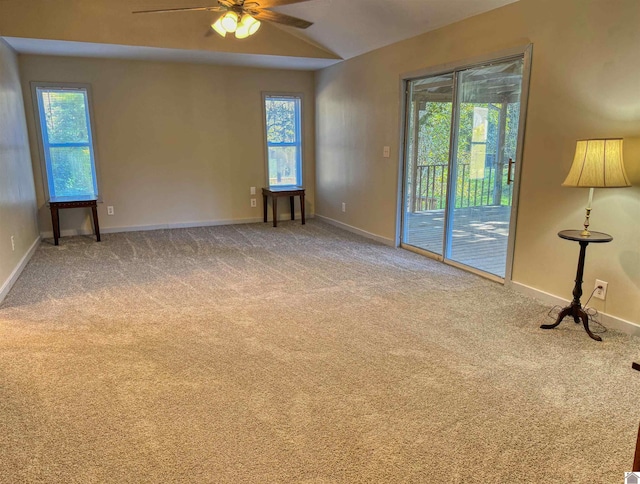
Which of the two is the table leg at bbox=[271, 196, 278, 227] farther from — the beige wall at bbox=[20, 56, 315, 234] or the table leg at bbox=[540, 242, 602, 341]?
the table leg at bbox=[540, 242, 602, 341]

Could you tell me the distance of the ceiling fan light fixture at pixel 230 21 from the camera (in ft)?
10.4

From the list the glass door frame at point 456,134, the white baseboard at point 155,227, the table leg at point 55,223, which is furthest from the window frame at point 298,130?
the table leg at point 55,223

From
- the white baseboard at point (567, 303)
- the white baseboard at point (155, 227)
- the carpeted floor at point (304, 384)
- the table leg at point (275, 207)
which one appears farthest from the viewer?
the table leg at point (275, 207)

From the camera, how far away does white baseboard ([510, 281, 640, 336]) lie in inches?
110

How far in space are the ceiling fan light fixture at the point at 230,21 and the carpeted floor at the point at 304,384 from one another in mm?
2080

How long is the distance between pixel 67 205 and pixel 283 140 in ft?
10.3

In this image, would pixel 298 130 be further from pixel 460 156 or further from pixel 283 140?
pixel 460 156

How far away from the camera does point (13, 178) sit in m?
4.28

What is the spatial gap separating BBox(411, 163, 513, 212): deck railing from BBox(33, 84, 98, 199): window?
413 cm

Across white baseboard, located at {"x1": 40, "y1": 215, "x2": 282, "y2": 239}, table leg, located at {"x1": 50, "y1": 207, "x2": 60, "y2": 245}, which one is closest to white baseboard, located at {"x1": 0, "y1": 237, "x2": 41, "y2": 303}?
table leg, located at {"x1": 50, "y1": 207, "x2": 60, "y2": 245}

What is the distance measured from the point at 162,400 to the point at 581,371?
87.3 inches

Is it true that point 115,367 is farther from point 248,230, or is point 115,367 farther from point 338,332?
point 248,230

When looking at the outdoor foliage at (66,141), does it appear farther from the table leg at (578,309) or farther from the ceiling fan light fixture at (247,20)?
the table leg at (578,309)

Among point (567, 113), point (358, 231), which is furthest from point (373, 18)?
point (358, 231)
